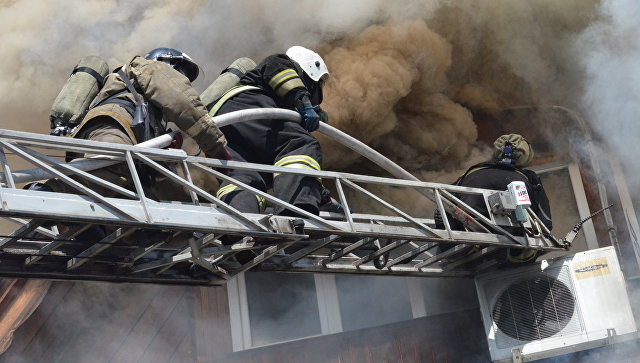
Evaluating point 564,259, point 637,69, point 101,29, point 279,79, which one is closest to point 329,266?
point 279,79

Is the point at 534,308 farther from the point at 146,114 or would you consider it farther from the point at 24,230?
the point at 24,230

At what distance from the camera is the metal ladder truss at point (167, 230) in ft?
14.6

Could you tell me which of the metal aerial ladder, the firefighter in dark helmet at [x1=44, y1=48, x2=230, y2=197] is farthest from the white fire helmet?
the firefighter in dark helmet at [x1=44, y1=48, x2=230, y2=197]

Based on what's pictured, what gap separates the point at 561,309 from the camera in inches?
263

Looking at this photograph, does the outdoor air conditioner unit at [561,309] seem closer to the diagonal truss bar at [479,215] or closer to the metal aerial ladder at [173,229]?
the metal aerial ladder at [173,229]

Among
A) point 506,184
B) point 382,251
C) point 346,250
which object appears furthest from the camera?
point 506,184

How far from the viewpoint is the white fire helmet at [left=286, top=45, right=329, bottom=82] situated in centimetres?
614

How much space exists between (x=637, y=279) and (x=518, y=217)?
197cm

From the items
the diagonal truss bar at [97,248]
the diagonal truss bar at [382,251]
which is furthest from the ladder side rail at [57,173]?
the diagonal truss bar at [382,251]

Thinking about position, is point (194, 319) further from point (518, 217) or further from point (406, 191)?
point (518, 217)

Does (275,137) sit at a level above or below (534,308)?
above

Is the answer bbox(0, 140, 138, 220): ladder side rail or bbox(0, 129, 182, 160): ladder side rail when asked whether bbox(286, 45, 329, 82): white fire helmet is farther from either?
bbox(0, 140, 138, 220): ladder side rail

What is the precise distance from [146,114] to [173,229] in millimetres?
793

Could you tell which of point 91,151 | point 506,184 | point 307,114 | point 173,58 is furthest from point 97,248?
point 506,184
